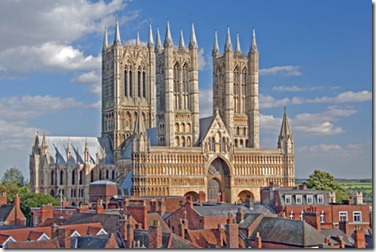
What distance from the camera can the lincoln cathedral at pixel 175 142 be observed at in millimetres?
103562

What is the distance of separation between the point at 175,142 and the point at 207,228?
5812 centimetres

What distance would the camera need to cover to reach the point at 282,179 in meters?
110

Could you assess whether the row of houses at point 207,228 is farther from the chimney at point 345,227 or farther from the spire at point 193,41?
the spire at point 193,41

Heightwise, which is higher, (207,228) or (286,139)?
(286,139)

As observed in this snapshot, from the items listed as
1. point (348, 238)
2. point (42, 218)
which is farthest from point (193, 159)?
point (348, 238)

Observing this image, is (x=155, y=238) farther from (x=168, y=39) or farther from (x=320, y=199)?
(x=168, y=39)

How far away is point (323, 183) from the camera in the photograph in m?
101

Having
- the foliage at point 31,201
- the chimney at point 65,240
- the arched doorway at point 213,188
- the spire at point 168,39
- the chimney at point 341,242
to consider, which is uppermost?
the spire at point 168,39

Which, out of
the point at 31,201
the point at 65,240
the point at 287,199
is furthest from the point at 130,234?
the point at 31,201

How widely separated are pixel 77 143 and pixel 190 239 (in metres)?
78.9

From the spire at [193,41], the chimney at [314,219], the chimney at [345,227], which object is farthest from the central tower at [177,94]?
the chimney at [314,219]

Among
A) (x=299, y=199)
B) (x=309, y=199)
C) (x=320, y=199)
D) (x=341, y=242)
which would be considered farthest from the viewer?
(x=320, y=199)

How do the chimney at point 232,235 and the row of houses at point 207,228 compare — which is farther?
the chimney at point 232,235

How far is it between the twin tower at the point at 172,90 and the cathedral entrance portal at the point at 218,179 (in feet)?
13.5
